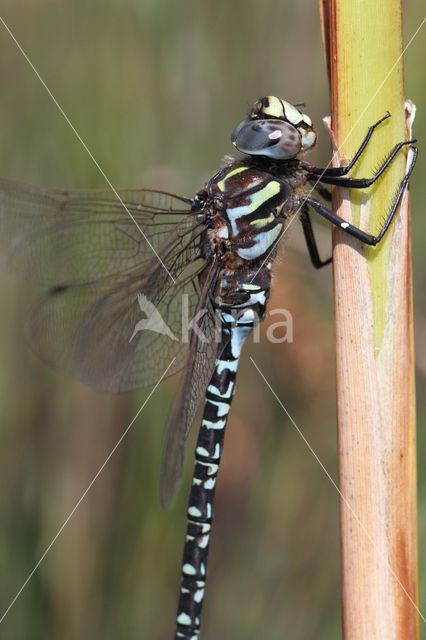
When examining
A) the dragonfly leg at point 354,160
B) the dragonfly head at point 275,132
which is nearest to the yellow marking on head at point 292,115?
the dragonfly head at point 275,132

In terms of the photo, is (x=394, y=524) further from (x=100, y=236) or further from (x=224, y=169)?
(x=100, y=236)

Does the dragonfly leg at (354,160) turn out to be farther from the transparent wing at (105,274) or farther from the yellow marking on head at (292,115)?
the transparent wing at (105,274)

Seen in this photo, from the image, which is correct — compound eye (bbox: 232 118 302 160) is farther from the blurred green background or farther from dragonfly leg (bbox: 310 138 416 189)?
the blurred green background

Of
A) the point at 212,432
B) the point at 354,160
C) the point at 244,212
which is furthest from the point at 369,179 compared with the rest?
the point at 212,432

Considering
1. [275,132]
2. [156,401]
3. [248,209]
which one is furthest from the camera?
[156,401]

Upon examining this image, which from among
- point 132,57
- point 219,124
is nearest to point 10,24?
point 132,57

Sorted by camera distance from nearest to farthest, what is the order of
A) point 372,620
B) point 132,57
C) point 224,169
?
point 372,620 → point 224,169 → point 132,57

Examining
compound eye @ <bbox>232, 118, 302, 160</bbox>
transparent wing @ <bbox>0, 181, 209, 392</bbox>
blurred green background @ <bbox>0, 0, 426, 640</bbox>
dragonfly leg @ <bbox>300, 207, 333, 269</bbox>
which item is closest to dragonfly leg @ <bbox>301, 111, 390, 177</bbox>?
compound eye @ <bbox>232, 118, 302, 160</bbox>

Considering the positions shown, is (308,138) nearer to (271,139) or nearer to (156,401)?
(271,139)
